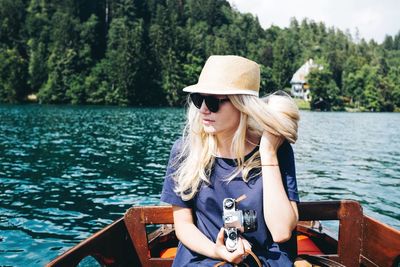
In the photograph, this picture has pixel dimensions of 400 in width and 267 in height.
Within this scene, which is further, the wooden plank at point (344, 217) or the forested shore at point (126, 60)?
the forested shore at point (126, 60)

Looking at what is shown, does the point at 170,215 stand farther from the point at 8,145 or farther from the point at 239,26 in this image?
the point at 239,26

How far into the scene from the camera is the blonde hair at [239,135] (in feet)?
10.5

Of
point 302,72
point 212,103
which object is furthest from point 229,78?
point 302,72

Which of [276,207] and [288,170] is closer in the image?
[276,207]

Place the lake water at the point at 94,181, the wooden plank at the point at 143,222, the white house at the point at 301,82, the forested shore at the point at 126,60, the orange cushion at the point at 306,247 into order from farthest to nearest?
the white house at the point at 301,82 < the forested shore at the point at 126,60 < the lake water at the point at 94,181 < the orange cushion at the point at 306,247 < the wooden plank at the point at 143,222

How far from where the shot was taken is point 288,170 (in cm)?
330

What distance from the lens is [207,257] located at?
330 centimetres

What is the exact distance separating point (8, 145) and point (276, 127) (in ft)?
76.1

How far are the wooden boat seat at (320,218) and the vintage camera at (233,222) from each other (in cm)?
149

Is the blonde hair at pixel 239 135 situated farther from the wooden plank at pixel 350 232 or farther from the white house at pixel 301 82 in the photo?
the white house at pixel 301 82

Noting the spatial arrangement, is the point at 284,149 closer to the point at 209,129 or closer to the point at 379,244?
the point at 209,129

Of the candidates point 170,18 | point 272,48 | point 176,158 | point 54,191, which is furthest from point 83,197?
point 272,48

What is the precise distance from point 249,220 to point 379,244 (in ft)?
7.01

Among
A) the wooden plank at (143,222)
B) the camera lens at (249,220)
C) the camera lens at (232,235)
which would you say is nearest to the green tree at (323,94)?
the wooden plank at (143,222)
